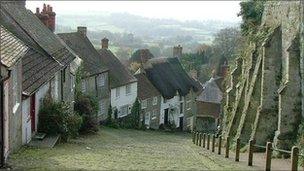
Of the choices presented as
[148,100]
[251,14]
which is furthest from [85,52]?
[251,14]

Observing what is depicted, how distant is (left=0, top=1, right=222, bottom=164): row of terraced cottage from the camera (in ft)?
61.5

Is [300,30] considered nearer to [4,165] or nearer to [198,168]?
[198,168]

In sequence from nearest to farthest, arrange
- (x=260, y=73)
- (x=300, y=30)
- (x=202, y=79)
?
(x=300, y=30) → (x=260, y=73) → (x=202, y=79)

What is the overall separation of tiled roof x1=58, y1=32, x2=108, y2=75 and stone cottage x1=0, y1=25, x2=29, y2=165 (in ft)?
78.4

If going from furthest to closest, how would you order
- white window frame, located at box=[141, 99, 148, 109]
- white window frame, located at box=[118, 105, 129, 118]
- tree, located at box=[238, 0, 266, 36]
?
1. white window frame, located at box=[141, 99, 148, 109]
2. white window frame, located at box=[118, 105, 129, 118]
3. tree, located at box=[238, 0, 266, 36]

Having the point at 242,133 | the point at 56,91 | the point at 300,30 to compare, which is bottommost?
the point at 242,133

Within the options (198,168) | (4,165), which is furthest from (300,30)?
(4,165)

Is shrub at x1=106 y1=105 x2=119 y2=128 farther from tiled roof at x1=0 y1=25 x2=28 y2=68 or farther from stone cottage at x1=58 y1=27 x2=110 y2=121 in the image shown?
tiled roof at x1=0 y1=25 x2=28 y2=68

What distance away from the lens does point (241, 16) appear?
3712cm

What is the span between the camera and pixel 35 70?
2409 centimetres

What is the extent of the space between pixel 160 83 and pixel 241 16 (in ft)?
69.9

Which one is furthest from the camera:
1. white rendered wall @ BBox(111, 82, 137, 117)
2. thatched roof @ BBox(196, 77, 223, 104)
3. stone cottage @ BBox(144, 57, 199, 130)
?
thatched roof @ BBox(196, 77, 223, 104)

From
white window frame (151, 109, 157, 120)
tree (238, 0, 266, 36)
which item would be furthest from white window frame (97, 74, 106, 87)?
tree (238, 0, 266, 36)

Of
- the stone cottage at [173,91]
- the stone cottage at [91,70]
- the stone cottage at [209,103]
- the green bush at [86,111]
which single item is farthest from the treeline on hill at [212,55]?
the green bush at [86,111]
